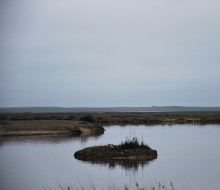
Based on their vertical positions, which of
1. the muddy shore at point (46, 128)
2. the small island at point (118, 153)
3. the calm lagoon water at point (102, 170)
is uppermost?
the muddy shore at point (46, 128)

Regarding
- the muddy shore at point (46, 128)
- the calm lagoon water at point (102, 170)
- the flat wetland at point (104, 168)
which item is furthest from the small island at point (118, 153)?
the muddy shore at point (46, 128)

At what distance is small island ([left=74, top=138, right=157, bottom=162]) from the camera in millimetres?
23961

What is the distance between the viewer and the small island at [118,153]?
23961 millimetres

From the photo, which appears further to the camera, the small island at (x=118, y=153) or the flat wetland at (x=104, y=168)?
the small island at (x=118, y=153)

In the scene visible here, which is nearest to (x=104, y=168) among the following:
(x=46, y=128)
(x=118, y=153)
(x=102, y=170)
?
(x=102, y=170)

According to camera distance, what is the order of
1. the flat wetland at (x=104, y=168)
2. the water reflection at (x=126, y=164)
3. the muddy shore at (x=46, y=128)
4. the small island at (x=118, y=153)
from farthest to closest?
the muddy shore at (x=46, y=128) < the small island at (x=118, y=153) < the water reflection at (x=126, y=164) < the flat wetland at (x=104, y=168)

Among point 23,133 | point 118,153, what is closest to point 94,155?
point 118,153

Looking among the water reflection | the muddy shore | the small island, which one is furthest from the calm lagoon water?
the muddy shore

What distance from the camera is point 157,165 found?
70.7ft

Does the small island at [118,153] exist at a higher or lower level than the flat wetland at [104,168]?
higher

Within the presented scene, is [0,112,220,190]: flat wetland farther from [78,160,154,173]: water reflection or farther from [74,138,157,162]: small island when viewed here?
[74,138,157,162]: small island

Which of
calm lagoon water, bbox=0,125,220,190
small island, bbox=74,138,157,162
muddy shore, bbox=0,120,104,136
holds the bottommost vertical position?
calm lagoon water, bbox=0,125,220,190

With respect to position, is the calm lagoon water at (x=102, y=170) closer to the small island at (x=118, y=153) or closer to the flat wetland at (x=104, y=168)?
the flat wetland at (x=104, y=168)

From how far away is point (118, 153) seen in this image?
2423cm
